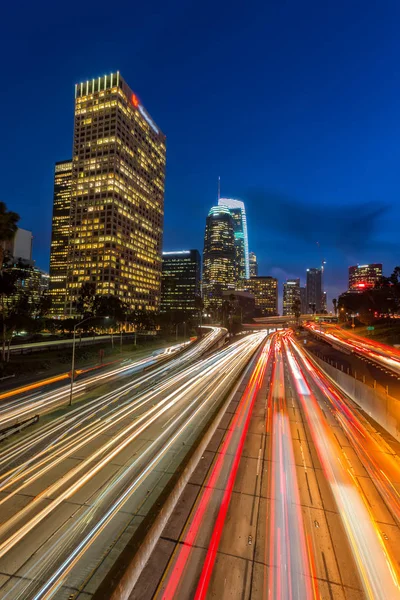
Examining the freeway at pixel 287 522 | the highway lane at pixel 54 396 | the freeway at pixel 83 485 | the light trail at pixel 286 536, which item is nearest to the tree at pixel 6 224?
the highway lane at pixel 54 396

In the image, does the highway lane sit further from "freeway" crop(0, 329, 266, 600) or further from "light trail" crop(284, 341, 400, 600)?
"light trail" crop(284, 341, 400, 600)

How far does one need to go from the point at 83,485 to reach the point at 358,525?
42.9ft

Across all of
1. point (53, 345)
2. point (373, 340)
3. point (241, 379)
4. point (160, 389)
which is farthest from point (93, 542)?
point (373, 340)

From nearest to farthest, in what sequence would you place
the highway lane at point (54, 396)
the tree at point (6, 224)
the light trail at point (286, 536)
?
the light trail at point (286, 536) → the highway lane at point (54, 396) → the tree at point (6, 224)

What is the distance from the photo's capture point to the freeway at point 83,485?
1044 cm

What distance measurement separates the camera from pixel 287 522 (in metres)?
12.8

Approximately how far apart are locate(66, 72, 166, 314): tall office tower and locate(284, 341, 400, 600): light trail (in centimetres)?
14725

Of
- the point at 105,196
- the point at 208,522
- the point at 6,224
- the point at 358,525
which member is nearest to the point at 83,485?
the point at 208,522

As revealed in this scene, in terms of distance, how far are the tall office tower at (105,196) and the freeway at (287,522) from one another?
480 feet

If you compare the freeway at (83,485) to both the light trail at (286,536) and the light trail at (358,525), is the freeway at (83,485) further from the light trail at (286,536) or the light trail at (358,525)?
the light trail at (358,525)

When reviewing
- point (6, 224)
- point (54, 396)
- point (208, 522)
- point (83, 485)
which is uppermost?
point (6, 224)

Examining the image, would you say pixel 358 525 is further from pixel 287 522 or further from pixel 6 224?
pixel 6 224

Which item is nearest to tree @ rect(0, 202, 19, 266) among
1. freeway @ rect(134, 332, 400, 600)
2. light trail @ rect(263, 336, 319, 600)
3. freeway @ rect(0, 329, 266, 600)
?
freeway @ rect(0, 329, 266, 600)

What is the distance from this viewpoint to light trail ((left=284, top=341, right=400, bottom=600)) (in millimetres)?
9984
